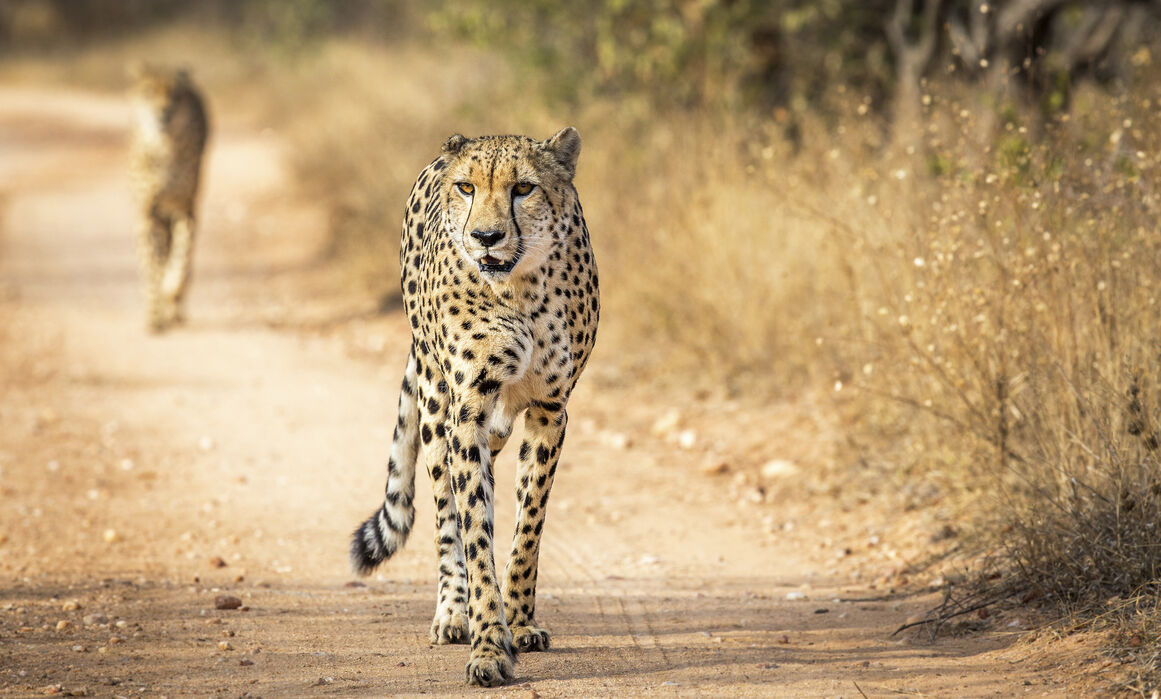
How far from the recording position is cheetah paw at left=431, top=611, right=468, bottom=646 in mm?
4375

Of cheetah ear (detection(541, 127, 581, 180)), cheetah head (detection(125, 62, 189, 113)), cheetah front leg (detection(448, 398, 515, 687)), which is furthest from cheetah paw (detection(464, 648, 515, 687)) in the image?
cheetah head (detection(125, 62, 189, 113))

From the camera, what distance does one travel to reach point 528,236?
13.4ft

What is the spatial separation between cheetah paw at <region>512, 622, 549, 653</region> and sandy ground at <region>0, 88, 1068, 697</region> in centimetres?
9

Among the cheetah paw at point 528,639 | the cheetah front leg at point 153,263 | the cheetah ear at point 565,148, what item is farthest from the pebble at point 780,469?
the cheetah front leg at point 153,263

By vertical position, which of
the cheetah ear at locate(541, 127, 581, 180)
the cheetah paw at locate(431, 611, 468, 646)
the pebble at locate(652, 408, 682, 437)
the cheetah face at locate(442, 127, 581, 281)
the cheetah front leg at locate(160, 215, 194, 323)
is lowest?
the cheetah paw at locate(431, 611, 468, 646)

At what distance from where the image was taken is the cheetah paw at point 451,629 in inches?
172

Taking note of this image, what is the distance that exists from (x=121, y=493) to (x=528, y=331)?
3.12 meters

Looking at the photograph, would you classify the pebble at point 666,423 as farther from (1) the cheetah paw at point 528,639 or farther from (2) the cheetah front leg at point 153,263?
(2) the cheetah front leg at point 153,263

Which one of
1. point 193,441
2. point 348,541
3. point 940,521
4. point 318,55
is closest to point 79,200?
point 318,55

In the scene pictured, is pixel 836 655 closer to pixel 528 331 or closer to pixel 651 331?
pixel 528 331

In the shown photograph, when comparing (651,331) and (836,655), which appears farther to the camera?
(651,331)

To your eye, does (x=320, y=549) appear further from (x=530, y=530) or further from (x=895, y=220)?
(x=895, y=220)

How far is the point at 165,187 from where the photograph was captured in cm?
1063

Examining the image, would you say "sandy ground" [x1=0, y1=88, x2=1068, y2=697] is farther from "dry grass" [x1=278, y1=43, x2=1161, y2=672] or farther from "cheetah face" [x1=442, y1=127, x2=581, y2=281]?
"cheetah face" [x1=442, y1=127, x2=581, y2=281]
